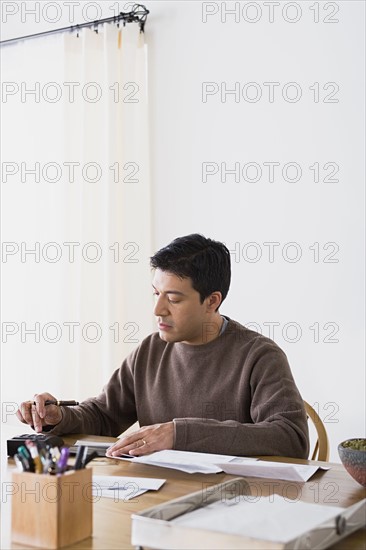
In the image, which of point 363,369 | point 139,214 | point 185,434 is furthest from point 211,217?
point 185,434

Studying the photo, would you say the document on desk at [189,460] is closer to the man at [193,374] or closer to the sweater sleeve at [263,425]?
the sweater sleeve at [263,425]

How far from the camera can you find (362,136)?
3.10 meters

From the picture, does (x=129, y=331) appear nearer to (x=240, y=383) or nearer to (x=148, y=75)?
(x=148, y=75)

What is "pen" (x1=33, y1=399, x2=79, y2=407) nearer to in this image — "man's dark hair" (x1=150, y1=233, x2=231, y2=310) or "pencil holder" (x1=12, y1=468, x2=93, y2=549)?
"man's dark hair" (x1=150, y1=233, x2=231, y2=310)

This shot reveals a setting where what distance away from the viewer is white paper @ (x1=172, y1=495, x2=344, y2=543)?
1.16m

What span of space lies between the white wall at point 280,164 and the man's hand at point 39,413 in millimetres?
1397

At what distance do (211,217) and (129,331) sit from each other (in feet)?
2.14

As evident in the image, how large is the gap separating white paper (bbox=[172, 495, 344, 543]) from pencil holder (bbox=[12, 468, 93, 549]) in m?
0.15

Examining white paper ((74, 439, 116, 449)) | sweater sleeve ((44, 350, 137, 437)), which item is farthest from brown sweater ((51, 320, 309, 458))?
white paper ((74, 439, 116, 449))

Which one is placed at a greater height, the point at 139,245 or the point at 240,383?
the point at 139,245

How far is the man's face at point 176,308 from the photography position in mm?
2207

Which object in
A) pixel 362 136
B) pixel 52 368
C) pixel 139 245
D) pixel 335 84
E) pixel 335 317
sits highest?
pixel 335 84

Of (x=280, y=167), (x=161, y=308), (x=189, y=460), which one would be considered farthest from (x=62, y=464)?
(x=280, y=167)

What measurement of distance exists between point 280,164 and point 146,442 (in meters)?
1.77
